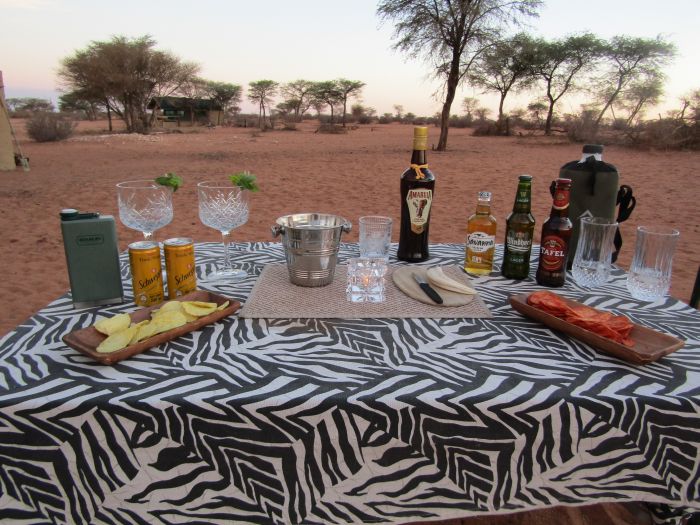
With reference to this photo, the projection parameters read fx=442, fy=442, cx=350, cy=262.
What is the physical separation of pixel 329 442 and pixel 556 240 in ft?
3.03

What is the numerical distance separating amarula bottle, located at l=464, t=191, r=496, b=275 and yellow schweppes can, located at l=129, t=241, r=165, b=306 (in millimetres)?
974

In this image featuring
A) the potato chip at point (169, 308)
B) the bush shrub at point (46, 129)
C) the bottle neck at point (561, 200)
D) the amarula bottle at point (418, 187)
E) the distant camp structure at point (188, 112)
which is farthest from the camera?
the distant camp structure at point (188, 112)

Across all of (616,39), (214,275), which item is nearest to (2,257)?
(214,275)

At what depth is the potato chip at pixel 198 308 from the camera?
1109mm

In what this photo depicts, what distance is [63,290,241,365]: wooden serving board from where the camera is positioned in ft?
3.05

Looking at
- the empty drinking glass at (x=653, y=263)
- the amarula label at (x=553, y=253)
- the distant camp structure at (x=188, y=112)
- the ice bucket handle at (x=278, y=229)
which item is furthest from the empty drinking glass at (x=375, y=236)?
the distant camp structure at (x=188, y=112)

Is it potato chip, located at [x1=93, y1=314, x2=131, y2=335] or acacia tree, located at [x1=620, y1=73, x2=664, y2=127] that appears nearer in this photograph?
potato chip, located at [x1=93, y1=314, x2=131, y2=335]

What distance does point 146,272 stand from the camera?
1.19 m

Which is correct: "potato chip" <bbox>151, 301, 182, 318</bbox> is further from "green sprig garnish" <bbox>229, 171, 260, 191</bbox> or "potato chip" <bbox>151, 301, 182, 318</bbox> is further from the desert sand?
the desert sand

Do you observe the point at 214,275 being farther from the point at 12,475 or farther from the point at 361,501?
the point at 361,501

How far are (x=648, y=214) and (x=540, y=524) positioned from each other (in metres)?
6.28

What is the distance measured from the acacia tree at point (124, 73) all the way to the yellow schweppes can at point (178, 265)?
2741 cm

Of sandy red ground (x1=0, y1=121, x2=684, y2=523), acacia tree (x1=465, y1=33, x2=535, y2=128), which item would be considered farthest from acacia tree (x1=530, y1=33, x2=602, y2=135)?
sandy red ground (x1=0, y1=121, x2=684, y2=523)

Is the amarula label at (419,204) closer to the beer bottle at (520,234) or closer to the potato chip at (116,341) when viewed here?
the beer bottle at (520,234)
